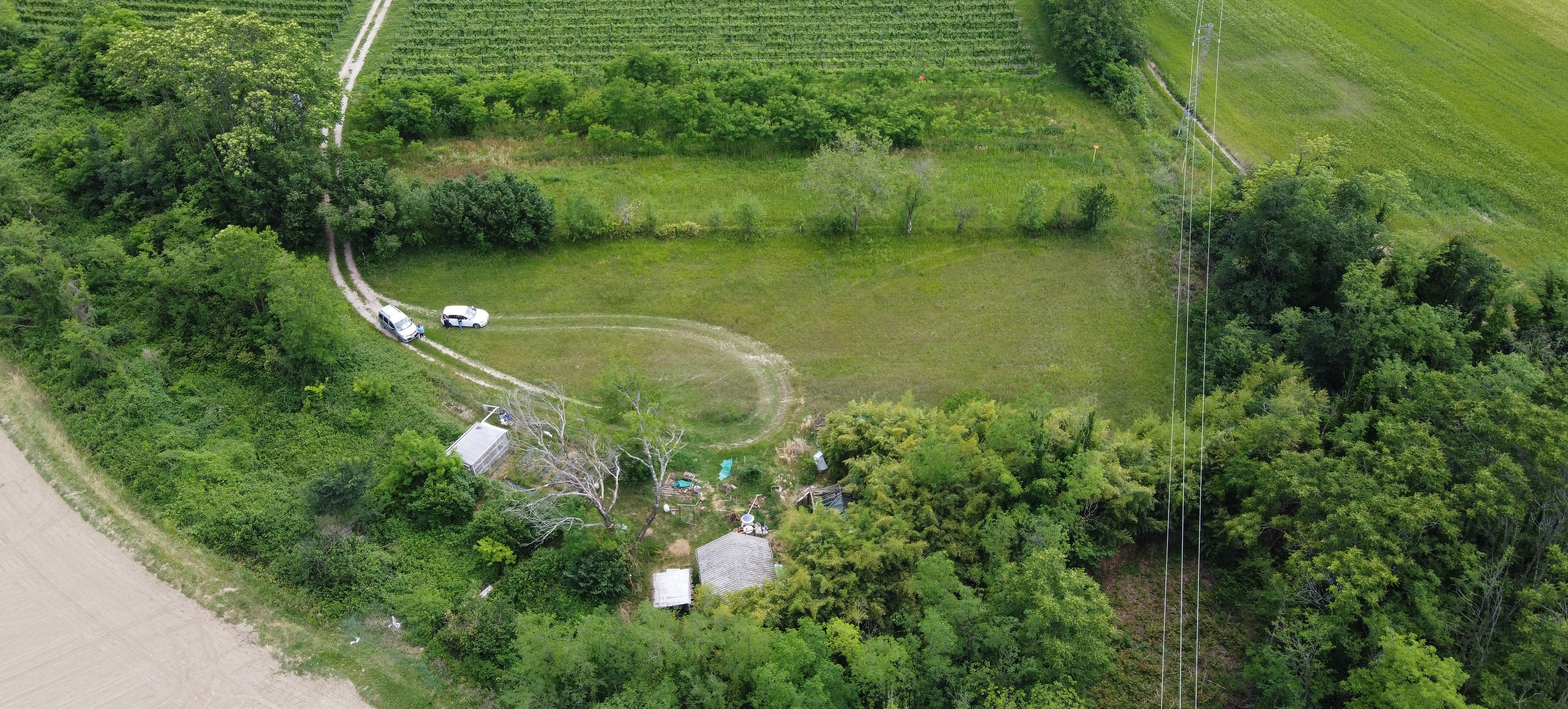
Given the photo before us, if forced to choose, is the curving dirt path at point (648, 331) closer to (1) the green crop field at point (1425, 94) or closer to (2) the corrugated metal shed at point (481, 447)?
(2) the corrugated metal shed at point (481, 447)

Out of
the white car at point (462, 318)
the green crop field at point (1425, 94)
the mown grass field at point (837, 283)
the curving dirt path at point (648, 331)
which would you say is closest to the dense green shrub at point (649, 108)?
the mown grass field at point (837, 283)

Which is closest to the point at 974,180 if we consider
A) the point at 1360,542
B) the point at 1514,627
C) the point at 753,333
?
the point at 753,333

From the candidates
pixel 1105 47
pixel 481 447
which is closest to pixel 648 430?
pixel 481 447

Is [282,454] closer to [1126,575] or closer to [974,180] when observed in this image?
[1126,575]

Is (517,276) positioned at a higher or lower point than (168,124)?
lower

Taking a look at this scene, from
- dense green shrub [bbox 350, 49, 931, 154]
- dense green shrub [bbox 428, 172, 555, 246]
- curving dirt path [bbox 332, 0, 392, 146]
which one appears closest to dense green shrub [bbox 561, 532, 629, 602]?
dense green shrub [bbox 428, 172, 555, 246]

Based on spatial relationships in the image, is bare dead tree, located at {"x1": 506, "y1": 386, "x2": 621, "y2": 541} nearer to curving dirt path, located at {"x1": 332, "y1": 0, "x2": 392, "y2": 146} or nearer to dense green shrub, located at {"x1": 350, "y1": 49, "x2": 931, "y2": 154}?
dense green shrub, located at {"x1": 350, "y1": 49, "x2": 931, "y2": 154}
